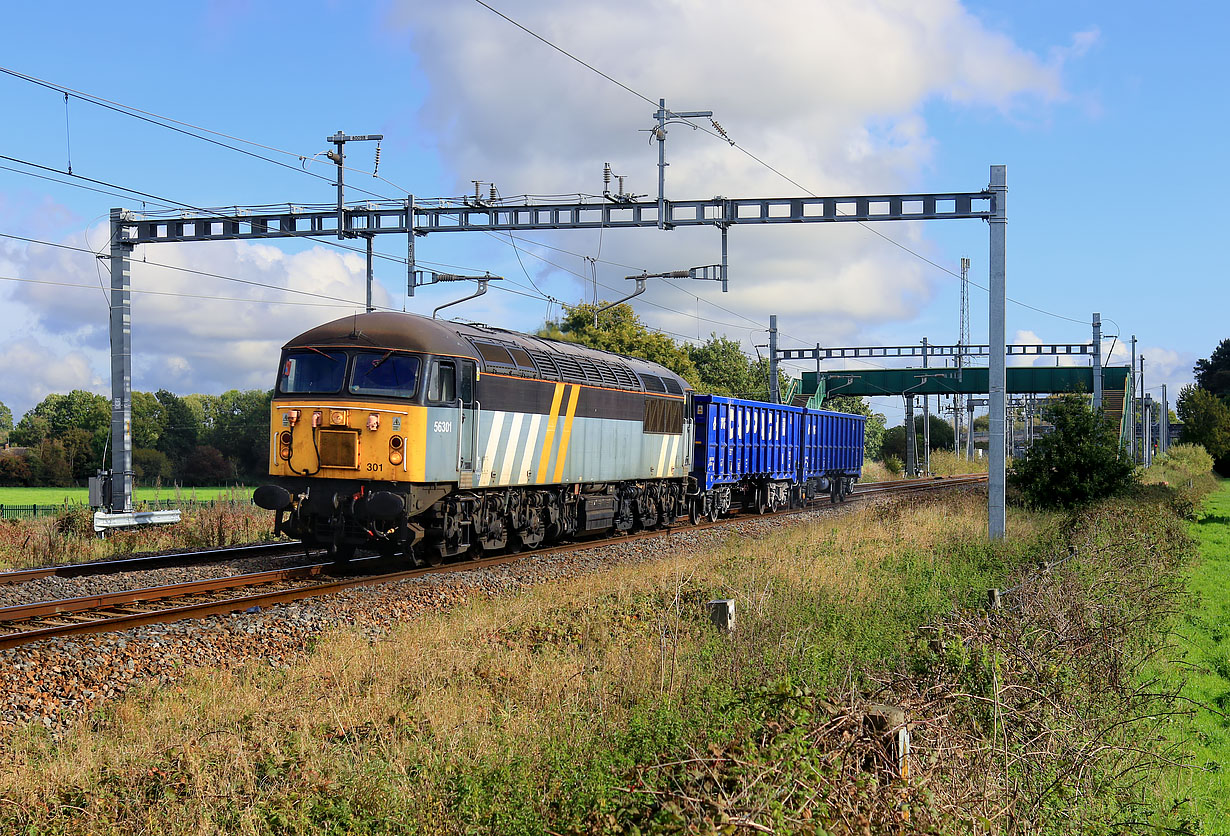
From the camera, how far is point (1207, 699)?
34.3 feet

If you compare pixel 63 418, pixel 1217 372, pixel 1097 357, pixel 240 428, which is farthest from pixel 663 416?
pixel 1217 372

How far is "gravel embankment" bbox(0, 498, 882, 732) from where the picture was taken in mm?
8859

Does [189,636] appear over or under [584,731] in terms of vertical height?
under

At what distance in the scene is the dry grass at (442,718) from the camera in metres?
5.65

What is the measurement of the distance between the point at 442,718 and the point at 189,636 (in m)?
4.94

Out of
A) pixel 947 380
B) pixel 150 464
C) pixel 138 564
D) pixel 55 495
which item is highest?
pixel 947 380

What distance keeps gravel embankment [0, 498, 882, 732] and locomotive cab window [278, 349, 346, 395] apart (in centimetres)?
311

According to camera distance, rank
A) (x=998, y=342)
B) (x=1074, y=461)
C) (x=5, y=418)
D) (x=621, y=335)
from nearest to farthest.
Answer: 1. (x=998, y=342)
2. (x=1074, y=461)
3. (x=621, y=335)
4. (x=5, y=418)

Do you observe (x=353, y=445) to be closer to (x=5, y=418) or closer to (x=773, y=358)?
(x=773, y=358)

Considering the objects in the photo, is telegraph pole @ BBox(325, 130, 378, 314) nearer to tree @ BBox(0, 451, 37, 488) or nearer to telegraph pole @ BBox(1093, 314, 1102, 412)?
telegraph pole @ BBox(1093, 314, 1102, 412)

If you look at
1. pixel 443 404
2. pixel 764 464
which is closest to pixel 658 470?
pixel 764 464

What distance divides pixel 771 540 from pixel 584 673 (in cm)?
1249

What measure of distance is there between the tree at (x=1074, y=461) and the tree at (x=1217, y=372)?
84485 millimetres

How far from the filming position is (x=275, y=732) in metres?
7.07
